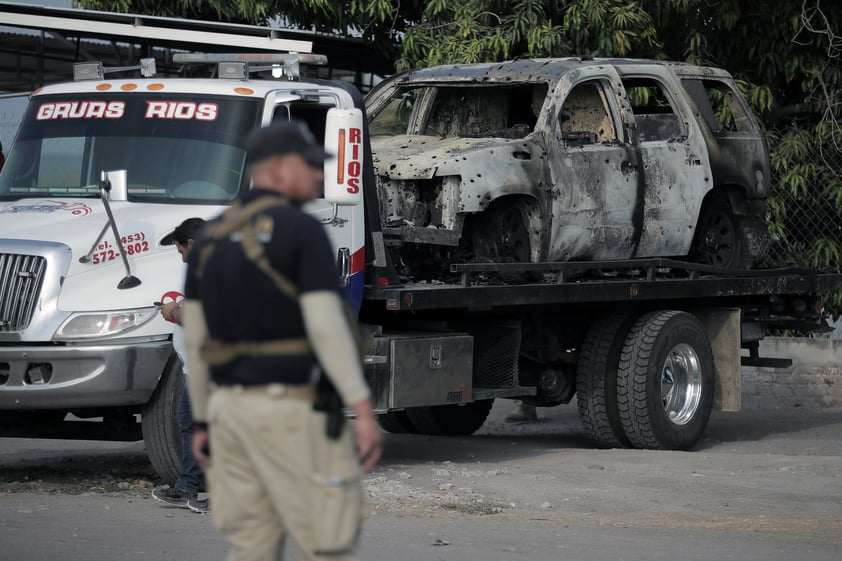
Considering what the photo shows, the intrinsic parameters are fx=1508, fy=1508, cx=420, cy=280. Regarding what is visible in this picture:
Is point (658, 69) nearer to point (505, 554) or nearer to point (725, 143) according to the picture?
point (725, 143)

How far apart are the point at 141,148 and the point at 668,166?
174 inches

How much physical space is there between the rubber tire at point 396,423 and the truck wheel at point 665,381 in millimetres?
2282

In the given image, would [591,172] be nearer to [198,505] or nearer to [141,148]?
[141,148]

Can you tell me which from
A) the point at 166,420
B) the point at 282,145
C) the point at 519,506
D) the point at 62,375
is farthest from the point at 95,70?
the point at 282,145

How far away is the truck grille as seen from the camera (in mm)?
8680

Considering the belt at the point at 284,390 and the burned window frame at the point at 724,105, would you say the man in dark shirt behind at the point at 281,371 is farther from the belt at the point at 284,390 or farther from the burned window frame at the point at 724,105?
the burned window frame at the point at 724,105

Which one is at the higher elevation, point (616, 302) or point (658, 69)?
point (658, 69)

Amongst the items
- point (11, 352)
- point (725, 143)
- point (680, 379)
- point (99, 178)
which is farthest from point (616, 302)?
point (11, 352)

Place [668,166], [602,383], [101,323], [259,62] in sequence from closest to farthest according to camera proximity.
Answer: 1. [101,323]
2. [259,62]
3. [602,383]
4. [668,166]

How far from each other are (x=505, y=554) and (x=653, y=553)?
727 mm

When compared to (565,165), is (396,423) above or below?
below

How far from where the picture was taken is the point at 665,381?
1209cm

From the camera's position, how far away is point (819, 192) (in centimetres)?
1582

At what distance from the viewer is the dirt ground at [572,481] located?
8547 millimetres
